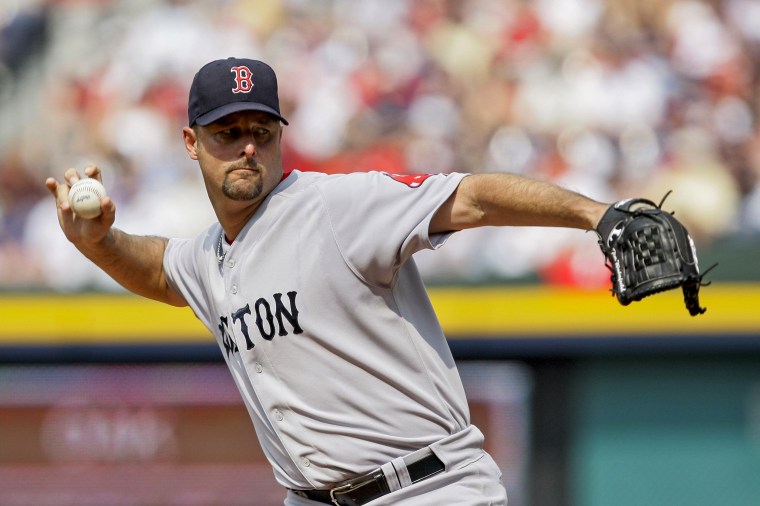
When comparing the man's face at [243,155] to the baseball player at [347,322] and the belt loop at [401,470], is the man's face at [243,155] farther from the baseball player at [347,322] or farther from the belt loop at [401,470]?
the belt loop at [401,470]

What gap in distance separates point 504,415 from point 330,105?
2.46m

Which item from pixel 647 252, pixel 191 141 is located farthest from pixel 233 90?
pixel 647 252

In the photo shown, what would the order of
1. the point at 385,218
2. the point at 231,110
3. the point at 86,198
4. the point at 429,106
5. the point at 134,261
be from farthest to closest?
the point at 429,106, the point at 134,261, the point at 86,198, the point at 231,110, the point at 385,218

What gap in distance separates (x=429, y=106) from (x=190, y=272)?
486cm

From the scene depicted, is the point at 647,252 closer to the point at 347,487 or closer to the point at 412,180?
the point at 412,180

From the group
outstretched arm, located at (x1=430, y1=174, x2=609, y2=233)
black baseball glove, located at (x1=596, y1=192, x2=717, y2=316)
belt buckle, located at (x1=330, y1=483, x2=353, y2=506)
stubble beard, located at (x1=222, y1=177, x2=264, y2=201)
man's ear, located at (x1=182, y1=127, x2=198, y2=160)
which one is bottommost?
belt buckle, located at (x1=330, y1=483, x2=353, y2=506)

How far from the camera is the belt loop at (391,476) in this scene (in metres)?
3.01

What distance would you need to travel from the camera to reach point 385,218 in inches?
118

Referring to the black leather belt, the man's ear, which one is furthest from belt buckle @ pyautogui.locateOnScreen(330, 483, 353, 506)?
the man's ear

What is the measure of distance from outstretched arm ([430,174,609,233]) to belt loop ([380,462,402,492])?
61cm

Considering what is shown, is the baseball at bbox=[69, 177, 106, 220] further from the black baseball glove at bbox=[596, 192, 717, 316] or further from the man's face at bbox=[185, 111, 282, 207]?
the black baseball glove at bbox=[596, 192, 717, 316]

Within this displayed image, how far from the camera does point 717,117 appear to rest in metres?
7.86

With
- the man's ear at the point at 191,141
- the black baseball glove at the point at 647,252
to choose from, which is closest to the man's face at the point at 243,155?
the man's ear at the point at 191,141

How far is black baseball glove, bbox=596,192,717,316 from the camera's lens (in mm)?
2633
